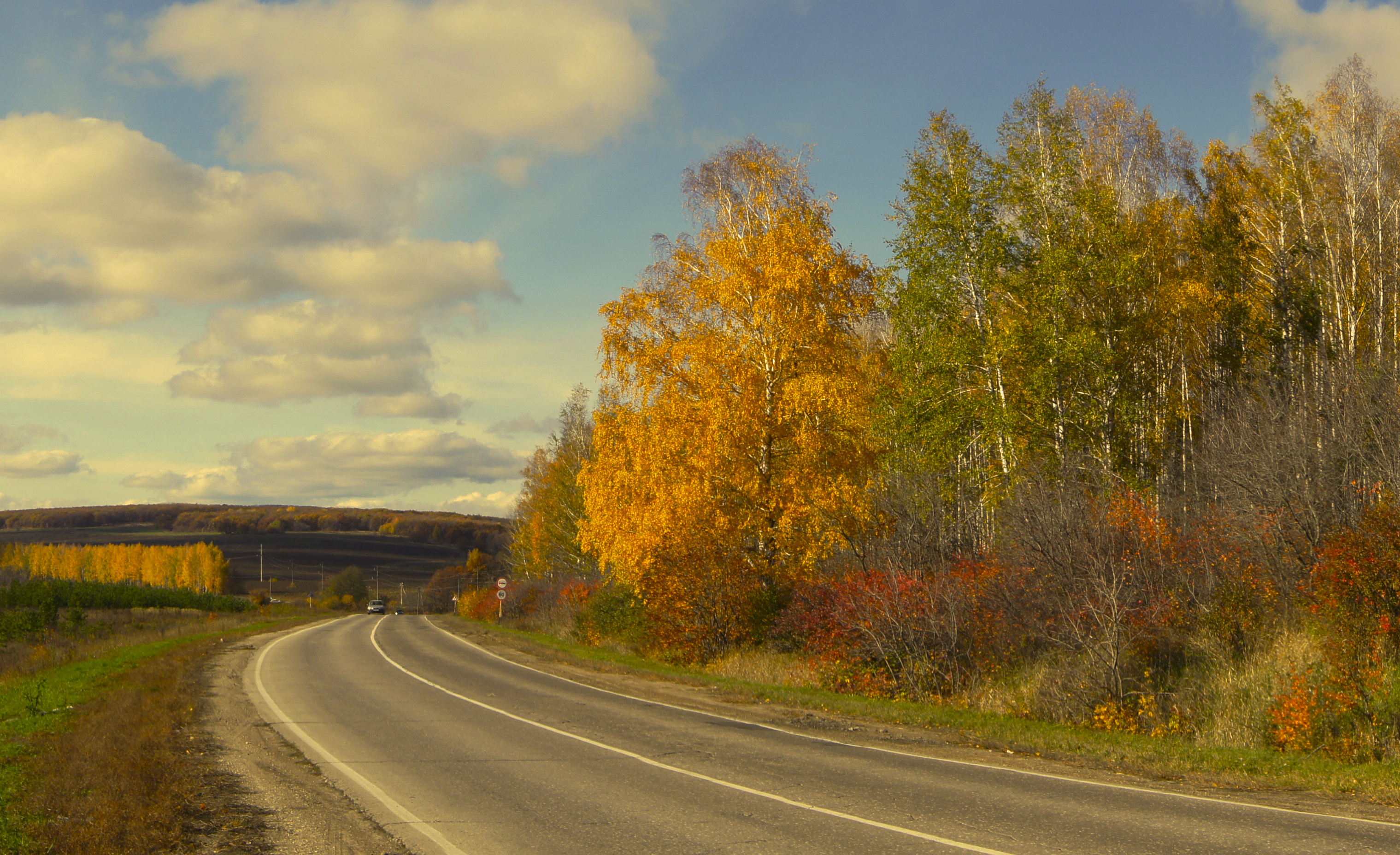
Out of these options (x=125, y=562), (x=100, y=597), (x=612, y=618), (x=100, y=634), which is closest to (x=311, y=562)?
(x=125, y=562)

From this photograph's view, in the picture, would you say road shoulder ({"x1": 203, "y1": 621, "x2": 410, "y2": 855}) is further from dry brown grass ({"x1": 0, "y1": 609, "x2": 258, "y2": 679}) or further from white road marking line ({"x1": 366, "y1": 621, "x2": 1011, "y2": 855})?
dry brown grass ({"x1": 0, "y1": 609, "x2": 258, "y2": 679})

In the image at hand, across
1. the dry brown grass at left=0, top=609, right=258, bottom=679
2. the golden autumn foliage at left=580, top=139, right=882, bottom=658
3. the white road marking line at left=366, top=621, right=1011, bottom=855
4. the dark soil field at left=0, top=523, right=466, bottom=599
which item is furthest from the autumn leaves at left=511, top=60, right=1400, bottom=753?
the dark soil field at left=0, top=523, right=466, bottom=599

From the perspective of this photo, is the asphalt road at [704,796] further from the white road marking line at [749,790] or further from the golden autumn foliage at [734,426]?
the golden autumn foliage at [734,426]

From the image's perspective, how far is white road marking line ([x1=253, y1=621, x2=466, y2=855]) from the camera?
815 centimetres

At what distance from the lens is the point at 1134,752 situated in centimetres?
1216

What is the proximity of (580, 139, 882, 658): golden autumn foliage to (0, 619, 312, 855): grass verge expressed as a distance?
36.3 feet

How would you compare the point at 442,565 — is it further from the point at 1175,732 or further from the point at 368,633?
the point at 1175,732

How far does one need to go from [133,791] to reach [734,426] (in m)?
16.0

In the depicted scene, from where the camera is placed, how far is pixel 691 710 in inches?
663

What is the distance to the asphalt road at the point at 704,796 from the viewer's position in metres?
7.90

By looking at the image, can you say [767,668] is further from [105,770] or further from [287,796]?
[105,770]

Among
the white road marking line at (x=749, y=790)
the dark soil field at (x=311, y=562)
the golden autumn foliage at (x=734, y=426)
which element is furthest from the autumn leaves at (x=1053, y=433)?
the dark soil field at (x=311, y=562)

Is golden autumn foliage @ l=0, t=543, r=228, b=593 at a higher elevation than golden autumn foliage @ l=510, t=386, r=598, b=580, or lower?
lower

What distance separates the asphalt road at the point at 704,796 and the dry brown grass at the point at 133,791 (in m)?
1.31
